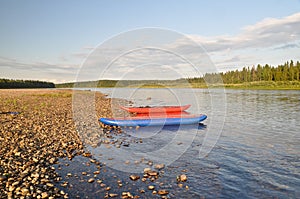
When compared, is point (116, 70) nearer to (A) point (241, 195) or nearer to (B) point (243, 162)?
(B) point (243, 162)

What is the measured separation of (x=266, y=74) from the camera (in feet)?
366

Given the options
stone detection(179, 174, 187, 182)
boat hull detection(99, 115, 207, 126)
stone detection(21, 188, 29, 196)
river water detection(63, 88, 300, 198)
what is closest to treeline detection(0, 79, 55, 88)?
boat hull detection(99, 115, 207, 126)

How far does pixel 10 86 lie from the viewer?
101m

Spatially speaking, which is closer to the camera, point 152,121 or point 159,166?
point 159,166

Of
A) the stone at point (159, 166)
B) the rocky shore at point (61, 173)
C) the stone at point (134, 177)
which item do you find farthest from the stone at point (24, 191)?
the stone at point (159, 166)

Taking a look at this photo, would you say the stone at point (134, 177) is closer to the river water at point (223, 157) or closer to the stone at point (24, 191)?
the river water at point (223, 157)

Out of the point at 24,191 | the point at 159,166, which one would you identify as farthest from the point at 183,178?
the point at 24,191

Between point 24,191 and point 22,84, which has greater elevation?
point 22,84

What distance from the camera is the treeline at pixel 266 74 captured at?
9975cm

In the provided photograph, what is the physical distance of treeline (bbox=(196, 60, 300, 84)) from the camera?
9975 centimetres

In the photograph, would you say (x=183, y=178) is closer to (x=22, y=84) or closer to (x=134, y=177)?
(x=134, y=177)

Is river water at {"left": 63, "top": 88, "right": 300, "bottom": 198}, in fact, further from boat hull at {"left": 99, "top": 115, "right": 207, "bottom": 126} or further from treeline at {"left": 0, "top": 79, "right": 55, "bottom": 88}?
treeline at {"left": 0, "top": 79, "right": 55, "bottom": 88}

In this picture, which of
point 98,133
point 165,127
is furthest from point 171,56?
point 98,133

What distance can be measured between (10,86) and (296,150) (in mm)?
110762
